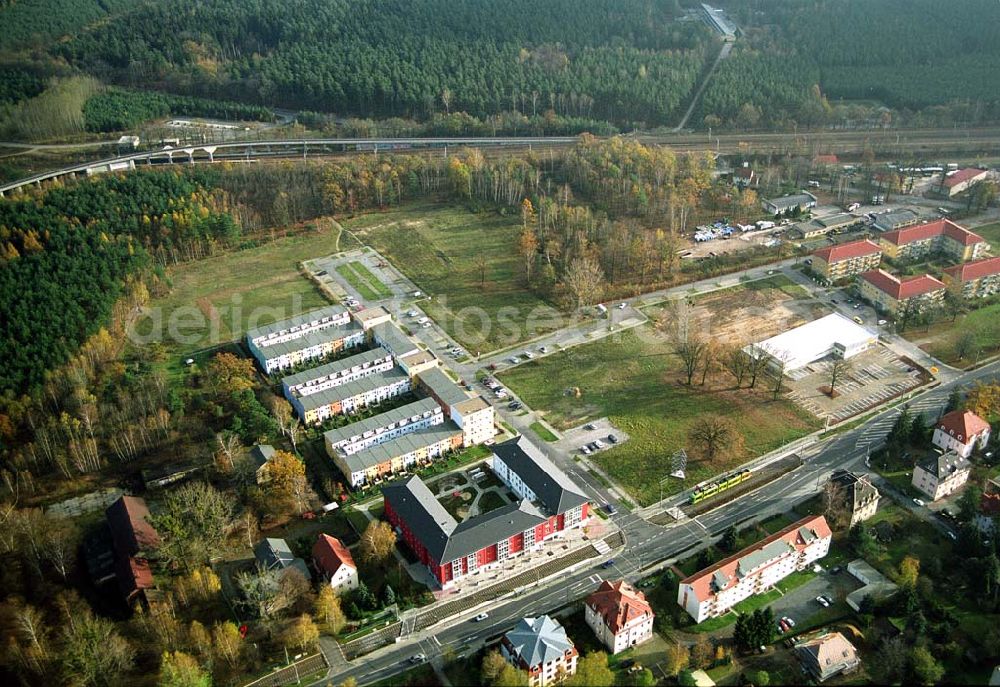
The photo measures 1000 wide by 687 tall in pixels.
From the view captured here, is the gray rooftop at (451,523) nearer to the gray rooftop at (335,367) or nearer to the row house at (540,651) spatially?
the row house at (540,651)

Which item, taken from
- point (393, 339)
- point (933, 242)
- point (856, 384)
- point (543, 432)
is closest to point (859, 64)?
point (933, 242)

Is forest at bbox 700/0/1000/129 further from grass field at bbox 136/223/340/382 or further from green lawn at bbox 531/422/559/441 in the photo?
green lawn at bbox 531/422/559/441

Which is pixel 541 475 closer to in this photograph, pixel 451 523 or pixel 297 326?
pixel 451 523

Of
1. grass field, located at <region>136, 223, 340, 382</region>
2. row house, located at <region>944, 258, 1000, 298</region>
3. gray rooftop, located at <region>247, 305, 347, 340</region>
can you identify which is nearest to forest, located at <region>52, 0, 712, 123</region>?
grass field, located at <region>136, 223, 340, 382</region>

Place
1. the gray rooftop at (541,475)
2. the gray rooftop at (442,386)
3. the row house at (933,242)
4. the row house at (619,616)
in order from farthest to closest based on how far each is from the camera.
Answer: the row house at (933,242) → the gray rooftop at (442,386) → the gray rooftop at (541,475) → the row house at (619,616)

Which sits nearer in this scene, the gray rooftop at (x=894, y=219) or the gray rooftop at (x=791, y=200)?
the gray rooftop at (x=894, y=219)

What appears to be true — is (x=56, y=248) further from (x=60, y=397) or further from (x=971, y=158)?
(x=971, y=158)

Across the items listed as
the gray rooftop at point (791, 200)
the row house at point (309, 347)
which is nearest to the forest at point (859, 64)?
the gray rooftop at point (791, 200)
